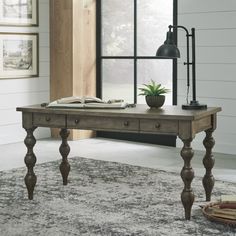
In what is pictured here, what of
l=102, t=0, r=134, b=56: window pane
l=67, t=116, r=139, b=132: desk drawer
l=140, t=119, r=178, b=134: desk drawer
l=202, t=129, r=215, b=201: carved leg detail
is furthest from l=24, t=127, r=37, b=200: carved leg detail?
l=102, t=0, r=134, b=56: window pane

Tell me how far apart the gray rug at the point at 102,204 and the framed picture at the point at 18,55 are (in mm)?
2015

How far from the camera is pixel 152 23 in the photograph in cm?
732

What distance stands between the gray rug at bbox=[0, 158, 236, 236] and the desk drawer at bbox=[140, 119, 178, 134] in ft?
1.94

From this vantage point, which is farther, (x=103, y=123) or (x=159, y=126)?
(x=103, y=123)

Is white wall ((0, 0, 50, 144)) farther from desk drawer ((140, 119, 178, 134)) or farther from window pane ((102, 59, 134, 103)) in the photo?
desk drawer ((140, 119, 178, 134))

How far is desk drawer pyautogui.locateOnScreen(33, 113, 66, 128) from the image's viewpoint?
4355mm

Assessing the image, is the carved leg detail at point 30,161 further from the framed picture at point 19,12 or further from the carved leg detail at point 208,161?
the framed picture at point 19,12

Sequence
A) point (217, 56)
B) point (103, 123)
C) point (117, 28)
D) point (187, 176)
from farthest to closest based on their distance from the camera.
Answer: point (117, 28) → point (217, 56) → point (103, 123) → point (187, 176)

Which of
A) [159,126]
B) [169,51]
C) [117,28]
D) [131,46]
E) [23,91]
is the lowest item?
[159,126]

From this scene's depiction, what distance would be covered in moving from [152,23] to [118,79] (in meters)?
0.90

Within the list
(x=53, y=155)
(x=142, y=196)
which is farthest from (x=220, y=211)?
(x=53, y=155)

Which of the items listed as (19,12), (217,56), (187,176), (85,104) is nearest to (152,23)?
(217,56)

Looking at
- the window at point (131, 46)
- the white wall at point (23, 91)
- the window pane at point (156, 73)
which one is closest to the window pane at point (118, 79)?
the window at point (131, 46)

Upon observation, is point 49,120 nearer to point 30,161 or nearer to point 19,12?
point 30,161
